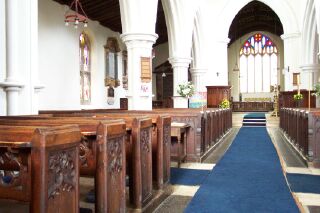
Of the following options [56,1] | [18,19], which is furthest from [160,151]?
[56,1]

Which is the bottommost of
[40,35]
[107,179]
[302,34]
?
[107,179]

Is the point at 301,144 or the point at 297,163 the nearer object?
the point at 297,163

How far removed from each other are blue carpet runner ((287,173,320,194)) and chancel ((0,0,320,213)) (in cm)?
2

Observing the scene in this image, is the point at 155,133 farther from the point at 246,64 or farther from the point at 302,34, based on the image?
the point at 246,64

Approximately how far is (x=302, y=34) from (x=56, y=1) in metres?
10.3

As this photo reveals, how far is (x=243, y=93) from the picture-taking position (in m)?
24.5

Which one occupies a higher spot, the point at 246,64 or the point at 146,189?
the point at 246,64

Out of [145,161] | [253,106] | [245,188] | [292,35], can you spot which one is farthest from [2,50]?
[253,106]

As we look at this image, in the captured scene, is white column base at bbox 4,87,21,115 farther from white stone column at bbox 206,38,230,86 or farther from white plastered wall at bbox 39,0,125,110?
white stone column at bbox 206,38,230,86

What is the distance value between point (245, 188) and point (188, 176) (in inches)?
35.7

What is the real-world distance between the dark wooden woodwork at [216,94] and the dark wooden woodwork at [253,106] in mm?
7020

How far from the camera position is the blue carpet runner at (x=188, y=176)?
14.0 feet

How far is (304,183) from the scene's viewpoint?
4.20 meters

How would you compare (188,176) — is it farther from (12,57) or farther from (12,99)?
(12,57)
